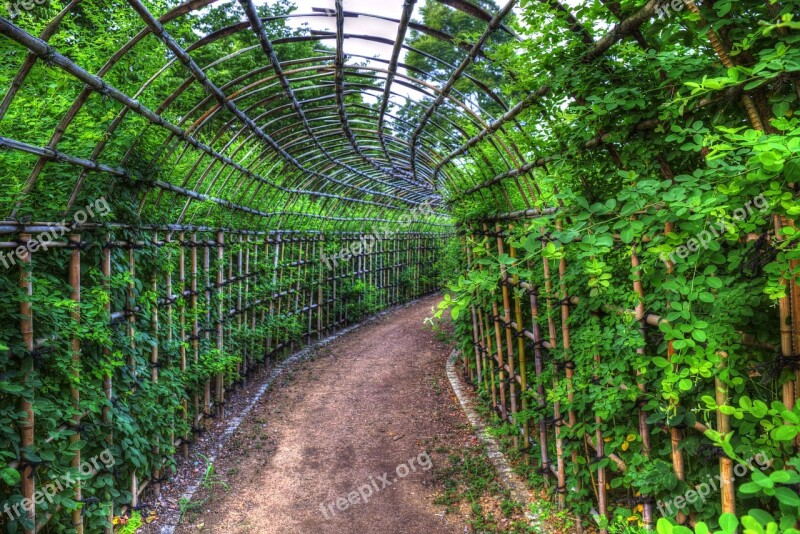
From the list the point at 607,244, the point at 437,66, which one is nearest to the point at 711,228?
the point at 607,244

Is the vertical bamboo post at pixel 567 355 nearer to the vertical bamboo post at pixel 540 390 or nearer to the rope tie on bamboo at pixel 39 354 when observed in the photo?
the vertical bamboo post at pixel 540 390

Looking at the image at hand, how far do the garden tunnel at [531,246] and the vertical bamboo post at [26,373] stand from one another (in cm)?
1

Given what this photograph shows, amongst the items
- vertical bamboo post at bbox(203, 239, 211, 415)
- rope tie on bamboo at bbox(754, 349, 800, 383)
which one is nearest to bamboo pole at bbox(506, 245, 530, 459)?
rope tie on bamboo at bbox(754, 349, 800, 383)

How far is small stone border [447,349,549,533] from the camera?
3.58 metres

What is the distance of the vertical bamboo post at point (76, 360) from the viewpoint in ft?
9.18

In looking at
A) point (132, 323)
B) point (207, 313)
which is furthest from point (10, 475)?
point (207, 313)

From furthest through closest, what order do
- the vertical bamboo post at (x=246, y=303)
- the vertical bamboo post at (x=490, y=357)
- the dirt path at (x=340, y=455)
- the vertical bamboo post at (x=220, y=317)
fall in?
1. the vertical bamboo post at (x=246, y=303)
2. the vertical bamboo post at (x=220, y=317)
3. the vertical bamboo post at (x=490, y=357)
4. the dirt path at (x=340, y=455)

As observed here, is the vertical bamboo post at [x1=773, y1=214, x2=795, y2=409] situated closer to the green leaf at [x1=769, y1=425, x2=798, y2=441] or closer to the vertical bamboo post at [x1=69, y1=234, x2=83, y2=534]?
the green leaf at [x1=769, y1=425, x2=798, y2=441]

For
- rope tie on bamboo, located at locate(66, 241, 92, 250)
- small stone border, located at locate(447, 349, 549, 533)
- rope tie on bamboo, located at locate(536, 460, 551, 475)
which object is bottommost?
small stone border, located at locate(447, 349, 549, 533)

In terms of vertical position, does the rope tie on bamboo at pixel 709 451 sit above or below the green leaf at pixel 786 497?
below

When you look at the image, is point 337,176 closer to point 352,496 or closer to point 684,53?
point 352,496
